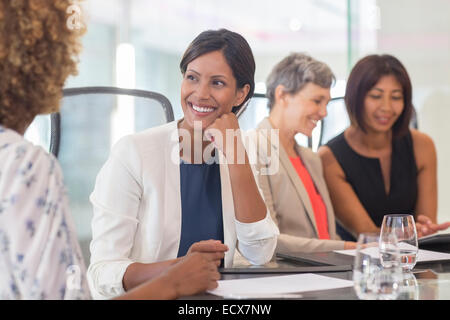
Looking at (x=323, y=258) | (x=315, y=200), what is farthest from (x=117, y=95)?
(x=323, y=258)

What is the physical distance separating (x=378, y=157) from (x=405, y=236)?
1.34 meters

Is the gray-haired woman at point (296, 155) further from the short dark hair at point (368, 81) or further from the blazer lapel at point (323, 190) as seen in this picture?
the short dark hair at point (368, 81)

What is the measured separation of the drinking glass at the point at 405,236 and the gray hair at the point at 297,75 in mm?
1203

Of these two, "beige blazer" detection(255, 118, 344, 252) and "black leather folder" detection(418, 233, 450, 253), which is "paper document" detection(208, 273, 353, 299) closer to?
"black leather folder" detection(418, 233, 450, 253)

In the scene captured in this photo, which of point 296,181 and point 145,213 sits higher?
point 296,181

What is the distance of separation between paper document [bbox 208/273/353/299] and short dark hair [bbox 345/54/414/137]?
1453mm

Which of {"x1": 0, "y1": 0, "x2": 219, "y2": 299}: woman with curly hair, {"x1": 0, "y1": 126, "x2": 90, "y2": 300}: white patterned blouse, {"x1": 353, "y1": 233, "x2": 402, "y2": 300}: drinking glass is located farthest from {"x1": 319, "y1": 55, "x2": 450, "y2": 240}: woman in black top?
{"x1": 0, "y1": 126, "x2": 90, "y2": 300}: white patterned blouse

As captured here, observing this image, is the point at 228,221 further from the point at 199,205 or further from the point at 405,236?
the point at 405,236

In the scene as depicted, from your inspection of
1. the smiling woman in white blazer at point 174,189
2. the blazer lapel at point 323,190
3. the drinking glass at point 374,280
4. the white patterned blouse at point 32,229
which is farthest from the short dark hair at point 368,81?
the white patterned blouse at point 32,229

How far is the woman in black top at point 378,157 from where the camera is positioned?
2582 millimetres

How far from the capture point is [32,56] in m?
0.94

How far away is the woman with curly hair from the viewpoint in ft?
2.69

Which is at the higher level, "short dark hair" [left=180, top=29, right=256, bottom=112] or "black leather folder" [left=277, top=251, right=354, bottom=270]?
"short dark hair" [left=180, top=29, right=256, bottom=112]

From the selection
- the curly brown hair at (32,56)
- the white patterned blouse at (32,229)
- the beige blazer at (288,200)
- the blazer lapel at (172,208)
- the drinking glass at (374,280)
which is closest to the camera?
the white patterned blouse at (32,229)
